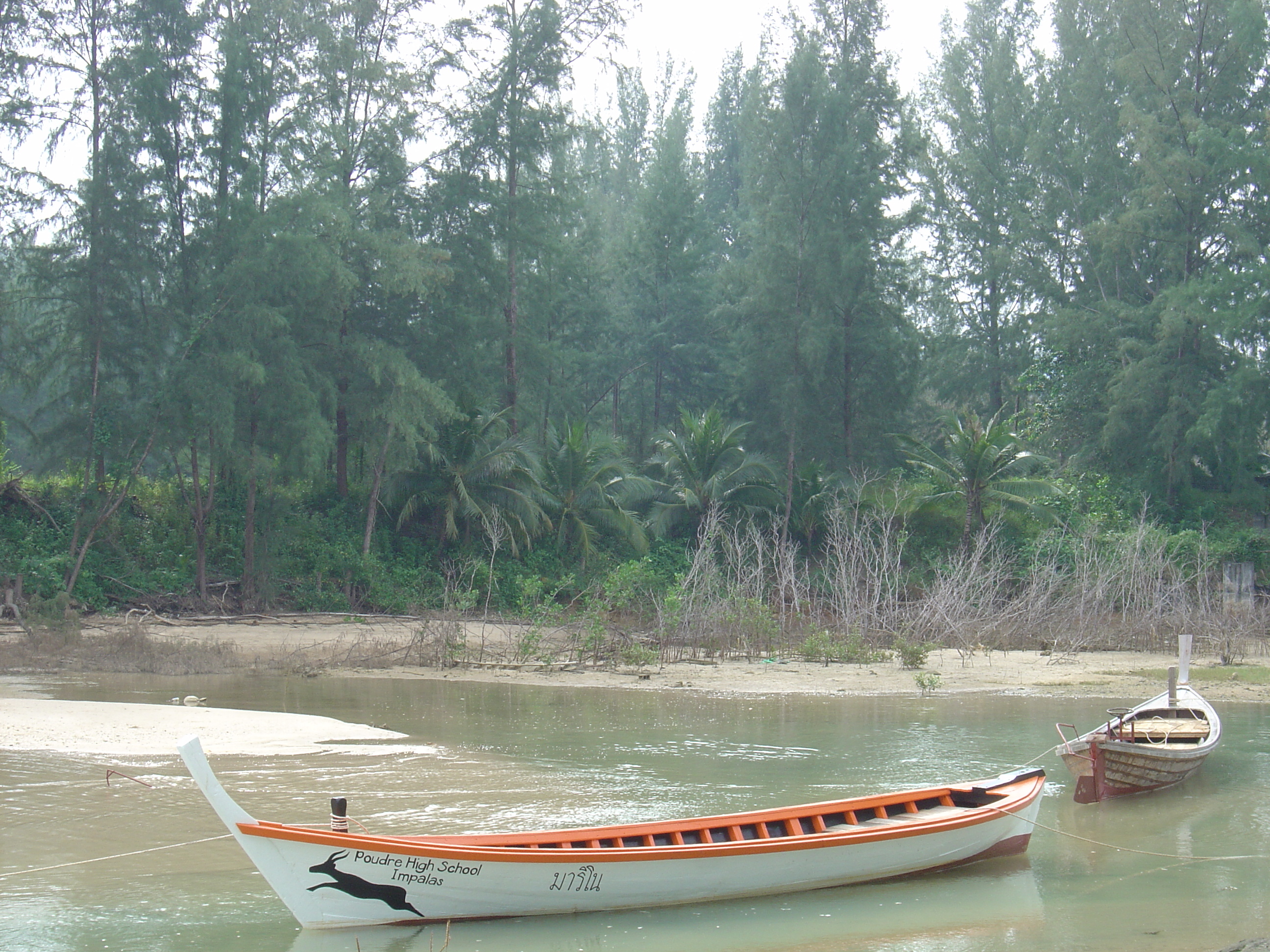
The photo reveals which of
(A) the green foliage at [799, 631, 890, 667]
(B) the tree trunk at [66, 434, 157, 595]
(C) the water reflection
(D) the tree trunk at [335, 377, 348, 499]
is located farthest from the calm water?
(D) the tree trunk at [335, 377, 348, 499]

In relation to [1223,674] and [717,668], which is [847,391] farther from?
[1223,674]

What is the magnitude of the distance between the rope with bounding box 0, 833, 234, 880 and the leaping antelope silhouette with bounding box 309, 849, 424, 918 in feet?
6.25

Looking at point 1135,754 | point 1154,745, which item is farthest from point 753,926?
point 1154,745

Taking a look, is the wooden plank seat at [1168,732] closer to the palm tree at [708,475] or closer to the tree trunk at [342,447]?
the palm tree at [708,475]

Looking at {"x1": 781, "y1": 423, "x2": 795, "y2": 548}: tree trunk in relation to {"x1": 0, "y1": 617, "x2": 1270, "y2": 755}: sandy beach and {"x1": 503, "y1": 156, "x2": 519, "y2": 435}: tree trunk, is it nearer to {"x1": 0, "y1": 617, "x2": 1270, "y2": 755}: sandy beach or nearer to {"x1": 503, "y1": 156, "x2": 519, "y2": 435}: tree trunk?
{"x1": 503, "y1": 156, "x2": 519, "y2": 435}: tree trunk

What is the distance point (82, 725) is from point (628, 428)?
95.0ft

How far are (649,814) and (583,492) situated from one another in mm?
19369

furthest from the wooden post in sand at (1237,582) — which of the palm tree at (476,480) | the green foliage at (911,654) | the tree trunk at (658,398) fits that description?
the tree trunk at (658,398)

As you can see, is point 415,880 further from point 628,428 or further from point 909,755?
point 628,428

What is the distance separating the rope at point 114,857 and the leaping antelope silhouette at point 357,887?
1.90m

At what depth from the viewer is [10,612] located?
71.4 feet

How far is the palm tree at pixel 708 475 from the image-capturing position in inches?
1209

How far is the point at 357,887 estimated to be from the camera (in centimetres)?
718

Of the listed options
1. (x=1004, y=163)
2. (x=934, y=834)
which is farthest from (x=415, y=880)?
(x=1004, y=163)
